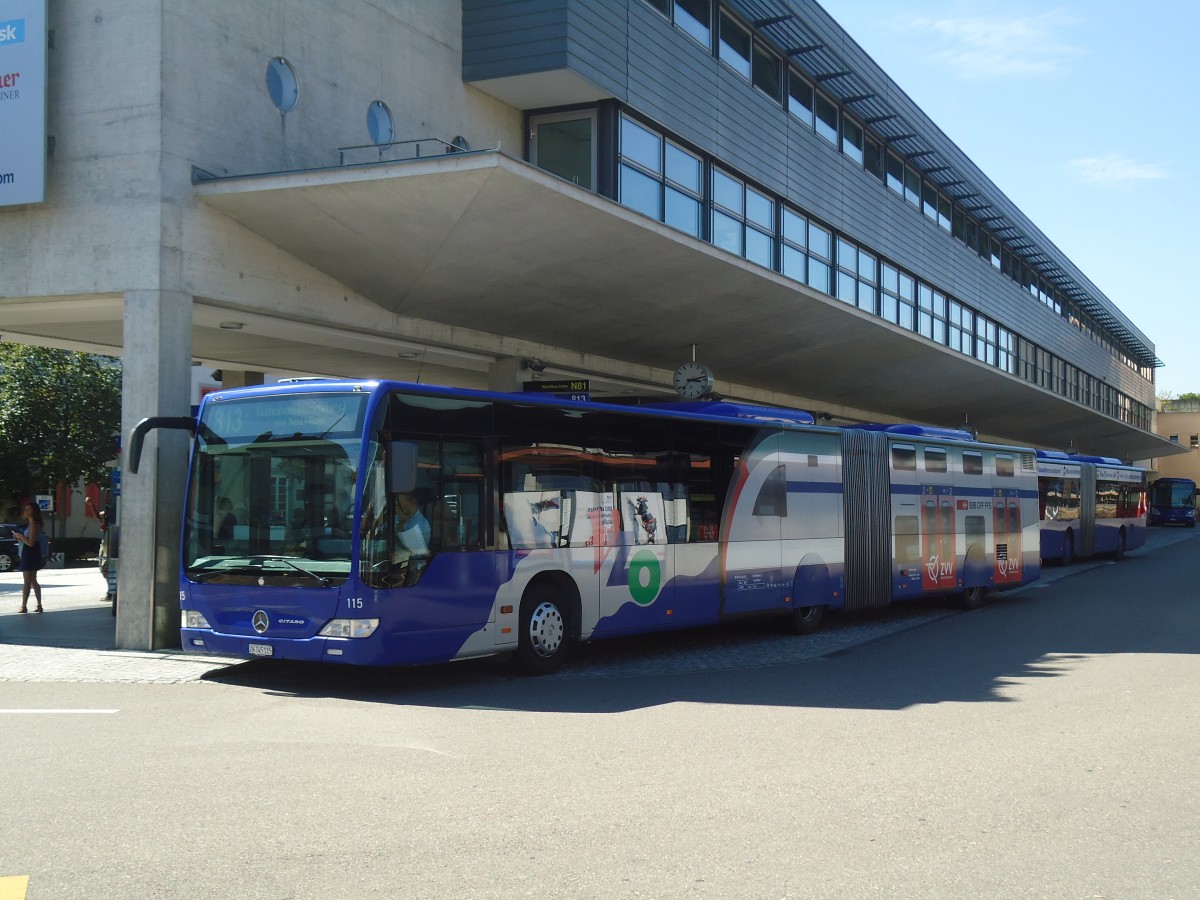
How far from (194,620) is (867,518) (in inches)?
397

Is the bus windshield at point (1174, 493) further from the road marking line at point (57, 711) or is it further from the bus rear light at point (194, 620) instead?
the road marking line at point (57, 711)


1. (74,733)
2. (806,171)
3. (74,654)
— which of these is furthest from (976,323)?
(74,733)

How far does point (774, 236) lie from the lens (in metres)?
25.3

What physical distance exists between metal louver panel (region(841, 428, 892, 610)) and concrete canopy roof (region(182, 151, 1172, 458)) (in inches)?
164

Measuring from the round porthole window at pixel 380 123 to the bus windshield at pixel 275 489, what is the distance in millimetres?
6799

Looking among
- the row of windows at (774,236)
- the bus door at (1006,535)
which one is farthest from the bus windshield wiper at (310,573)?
the bus door at (1006,535)

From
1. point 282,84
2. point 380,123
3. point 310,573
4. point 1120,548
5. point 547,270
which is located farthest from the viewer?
point 1120,548

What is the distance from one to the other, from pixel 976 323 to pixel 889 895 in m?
38.1

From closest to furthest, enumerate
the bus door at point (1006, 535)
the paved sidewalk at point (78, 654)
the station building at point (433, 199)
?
the paved sidewalk at point (78, 654), the station building at point (433, 199), the bus door at point (1006, 535)

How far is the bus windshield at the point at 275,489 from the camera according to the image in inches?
421

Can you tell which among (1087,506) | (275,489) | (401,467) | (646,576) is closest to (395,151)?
(646,576)

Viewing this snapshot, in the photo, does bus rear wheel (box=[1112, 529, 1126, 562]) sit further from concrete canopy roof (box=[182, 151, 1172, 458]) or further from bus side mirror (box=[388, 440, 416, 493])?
bus side mirror (box=[388, 440, 416, 493])

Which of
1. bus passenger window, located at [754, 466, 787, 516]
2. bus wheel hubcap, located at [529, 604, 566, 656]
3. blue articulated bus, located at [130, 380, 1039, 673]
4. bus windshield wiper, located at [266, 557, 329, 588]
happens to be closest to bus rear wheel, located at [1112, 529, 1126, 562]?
blue articulated bus, located at [130, 380, 1039, 673]

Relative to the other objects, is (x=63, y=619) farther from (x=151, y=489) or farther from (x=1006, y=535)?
(x=1006, y=535)
